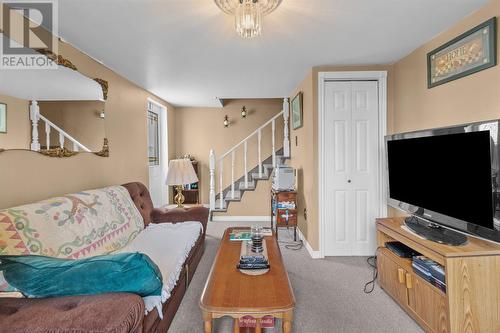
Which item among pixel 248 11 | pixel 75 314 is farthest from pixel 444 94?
pixel 75 314

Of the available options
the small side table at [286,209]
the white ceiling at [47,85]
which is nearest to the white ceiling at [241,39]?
the white ceiling at [47,85]

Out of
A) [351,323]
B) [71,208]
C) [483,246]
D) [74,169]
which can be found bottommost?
[351,323]

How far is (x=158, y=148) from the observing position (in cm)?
502

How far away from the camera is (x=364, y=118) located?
2.99 meters

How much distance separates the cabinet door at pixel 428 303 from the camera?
5.07ft

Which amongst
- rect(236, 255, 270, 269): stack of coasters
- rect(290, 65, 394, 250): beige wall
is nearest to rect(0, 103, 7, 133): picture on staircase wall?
rect(236, 255, 270, 269): stack of coasters

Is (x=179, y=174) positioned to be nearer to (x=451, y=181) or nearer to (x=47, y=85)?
(x=47, y=85)

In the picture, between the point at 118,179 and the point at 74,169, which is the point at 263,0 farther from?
the point at 118,179

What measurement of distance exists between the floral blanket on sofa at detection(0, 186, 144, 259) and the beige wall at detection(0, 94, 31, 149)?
1.41ft

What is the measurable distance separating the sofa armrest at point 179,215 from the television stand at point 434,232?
2.09m

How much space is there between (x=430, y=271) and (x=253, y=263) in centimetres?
116

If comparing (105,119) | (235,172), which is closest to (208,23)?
(105,119)

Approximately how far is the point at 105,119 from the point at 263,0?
213 cm

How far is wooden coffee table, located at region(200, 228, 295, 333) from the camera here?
131 centimetres
